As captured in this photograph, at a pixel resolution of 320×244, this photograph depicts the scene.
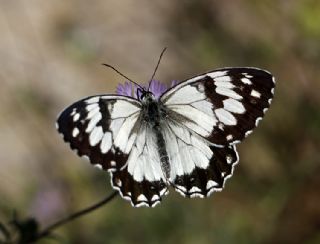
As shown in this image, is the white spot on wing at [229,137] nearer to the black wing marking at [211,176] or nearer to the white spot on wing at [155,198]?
the black wing marking at [211,176]

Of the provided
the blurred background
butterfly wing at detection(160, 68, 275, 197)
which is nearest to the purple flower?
butterfly wing at detection(160, 68, 275, 197)

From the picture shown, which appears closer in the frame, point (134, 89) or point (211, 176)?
point (211, 176)

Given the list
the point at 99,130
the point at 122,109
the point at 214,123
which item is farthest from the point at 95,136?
the point at 214,123

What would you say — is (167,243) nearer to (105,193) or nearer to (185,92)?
(105,193)

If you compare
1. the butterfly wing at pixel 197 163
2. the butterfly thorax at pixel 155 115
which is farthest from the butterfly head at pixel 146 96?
the butterfly wing at pixel 197 163

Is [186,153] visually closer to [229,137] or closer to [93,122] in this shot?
[229,137]

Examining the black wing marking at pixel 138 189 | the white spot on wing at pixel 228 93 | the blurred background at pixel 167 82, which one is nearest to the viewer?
the black wing marking at pixel 138 189

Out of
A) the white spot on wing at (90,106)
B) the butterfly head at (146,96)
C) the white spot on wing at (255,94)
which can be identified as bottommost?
the white spot on wing at (255,94)
